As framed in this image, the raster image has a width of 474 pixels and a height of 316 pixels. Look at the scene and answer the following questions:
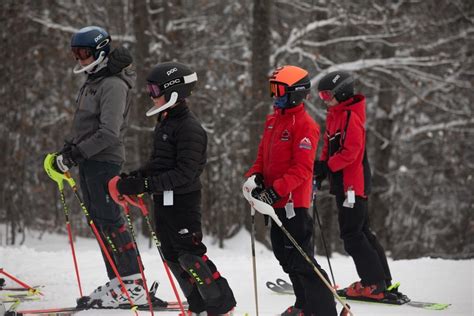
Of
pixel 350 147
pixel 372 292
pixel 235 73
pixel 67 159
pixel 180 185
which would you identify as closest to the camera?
pixel 180 185

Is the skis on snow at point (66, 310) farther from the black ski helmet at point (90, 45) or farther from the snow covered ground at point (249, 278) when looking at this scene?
the black ski helmet at point (90, 45)

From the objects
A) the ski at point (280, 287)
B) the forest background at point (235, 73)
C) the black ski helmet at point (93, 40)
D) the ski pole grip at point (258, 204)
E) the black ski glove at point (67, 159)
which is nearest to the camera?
the ski pole grip at point (258, 204)

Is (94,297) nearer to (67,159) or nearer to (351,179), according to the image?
(67,159)

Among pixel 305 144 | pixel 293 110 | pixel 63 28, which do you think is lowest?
pixel 305 144

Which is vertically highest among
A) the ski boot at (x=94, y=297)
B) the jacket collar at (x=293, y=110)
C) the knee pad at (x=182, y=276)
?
the jacket collar at (x=293, y=110)

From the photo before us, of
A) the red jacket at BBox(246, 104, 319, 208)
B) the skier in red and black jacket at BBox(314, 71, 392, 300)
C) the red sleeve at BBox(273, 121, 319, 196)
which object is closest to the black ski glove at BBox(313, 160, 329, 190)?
the skier in red and black jacket at BBox(314, 71, 392, 300)

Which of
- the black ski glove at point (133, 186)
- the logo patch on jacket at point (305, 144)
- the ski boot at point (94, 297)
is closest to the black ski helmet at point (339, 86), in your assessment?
the logo patch on jacket at point (305, 144)

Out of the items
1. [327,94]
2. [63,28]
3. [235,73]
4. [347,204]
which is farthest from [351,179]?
[235,73]

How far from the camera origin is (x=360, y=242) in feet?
17.4

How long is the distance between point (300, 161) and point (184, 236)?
0.93 metres

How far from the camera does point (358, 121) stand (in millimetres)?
5176

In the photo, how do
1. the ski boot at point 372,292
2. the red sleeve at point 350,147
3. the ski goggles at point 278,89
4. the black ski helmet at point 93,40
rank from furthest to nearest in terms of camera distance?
1. the ski boot at point 372,292
2. the red sleeve at point 350,147
3. the black ski helmet at point 93,40
4. the ski goggles at point 278,89

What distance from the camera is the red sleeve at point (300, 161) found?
13.6 feet

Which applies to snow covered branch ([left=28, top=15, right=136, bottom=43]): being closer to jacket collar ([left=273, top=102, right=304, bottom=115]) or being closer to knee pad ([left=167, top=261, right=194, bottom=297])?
jacket collar ([left=273, top=102, right=304, bottom=115])
